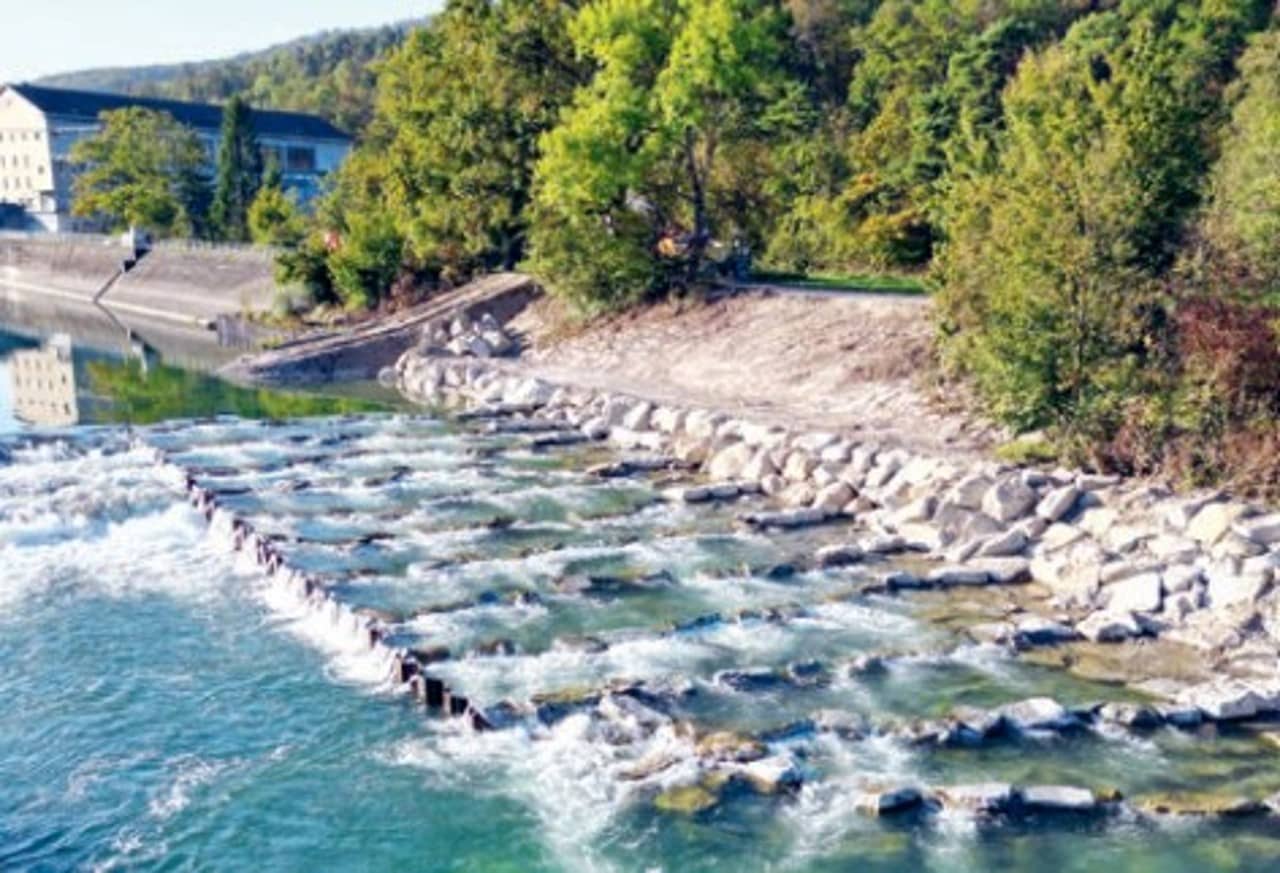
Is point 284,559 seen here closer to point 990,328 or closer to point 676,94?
point 990,328

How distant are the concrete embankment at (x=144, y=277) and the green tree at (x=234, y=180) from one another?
4.80m

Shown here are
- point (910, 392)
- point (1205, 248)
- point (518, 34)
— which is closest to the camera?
point (1205, 248)

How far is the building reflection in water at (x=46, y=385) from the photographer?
31.8 metres

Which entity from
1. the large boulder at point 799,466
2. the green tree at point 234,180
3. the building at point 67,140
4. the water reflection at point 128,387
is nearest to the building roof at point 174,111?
the building at point 67,140

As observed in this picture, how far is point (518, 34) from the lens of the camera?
39.7 meters

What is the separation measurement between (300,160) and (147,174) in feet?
87.2

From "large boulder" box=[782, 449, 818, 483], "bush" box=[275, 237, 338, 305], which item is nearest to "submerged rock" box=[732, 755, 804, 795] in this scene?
"large boulder" box=[782, 449, 818, 483]

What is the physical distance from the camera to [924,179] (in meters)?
37.8

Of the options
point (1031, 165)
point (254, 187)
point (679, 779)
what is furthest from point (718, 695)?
point (254, 187)

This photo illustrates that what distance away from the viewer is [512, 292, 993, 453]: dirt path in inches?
961

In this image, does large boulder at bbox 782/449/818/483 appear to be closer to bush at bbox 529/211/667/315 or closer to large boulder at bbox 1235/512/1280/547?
large boulder at bbox 1235/512/1280/547

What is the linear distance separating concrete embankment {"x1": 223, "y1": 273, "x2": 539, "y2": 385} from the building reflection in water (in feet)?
15.9

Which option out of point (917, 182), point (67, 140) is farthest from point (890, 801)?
point (67, 140)

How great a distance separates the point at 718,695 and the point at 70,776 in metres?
6.67
